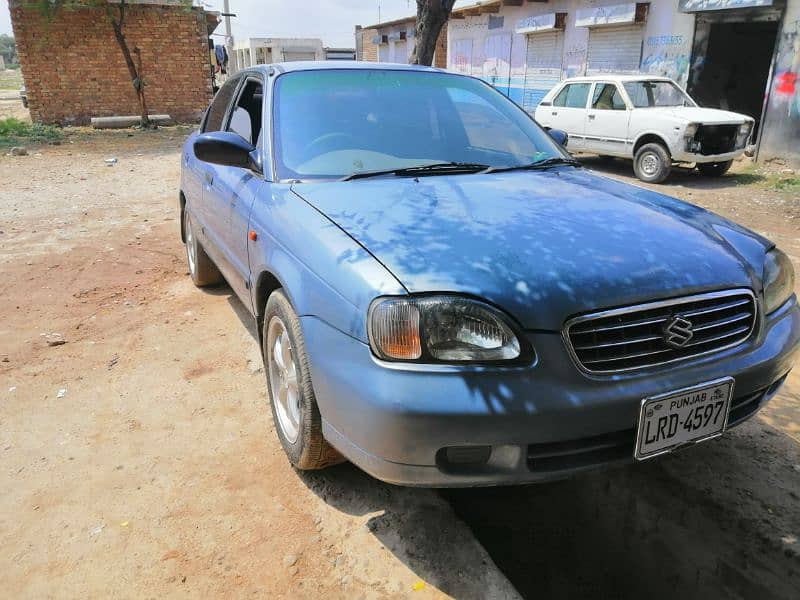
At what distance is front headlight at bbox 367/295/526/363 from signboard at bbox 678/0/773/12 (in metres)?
12.2

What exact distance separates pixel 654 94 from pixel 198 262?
8.97 m

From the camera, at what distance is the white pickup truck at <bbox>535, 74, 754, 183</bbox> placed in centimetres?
994

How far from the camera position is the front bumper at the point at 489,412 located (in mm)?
1863

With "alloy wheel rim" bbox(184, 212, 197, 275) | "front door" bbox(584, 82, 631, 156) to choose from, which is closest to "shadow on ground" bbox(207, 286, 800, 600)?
"alloy wheel rim" bbox(184, 212, 197, 275)

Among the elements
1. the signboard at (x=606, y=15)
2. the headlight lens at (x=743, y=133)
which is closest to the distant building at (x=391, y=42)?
the signboard at (x=606, y=15)

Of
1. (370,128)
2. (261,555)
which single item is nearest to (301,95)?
(370,128)

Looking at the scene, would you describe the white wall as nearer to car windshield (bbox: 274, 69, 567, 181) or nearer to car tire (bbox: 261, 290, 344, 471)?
car windshield (bbox: 274, 69, 567, 181)

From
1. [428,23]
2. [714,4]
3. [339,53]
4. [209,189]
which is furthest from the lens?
[339,53]

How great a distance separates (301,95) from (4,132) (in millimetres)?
16036

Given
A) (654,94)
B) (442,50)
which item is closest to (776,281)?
(654,94)

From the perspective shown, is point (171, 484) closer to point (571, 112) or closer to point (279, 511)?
point (279, 511)

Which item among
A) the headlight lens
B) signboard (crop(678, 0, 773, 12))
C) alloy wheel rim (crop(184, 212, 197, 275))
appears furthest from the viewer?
signboard (crop(678, 0, 773, 12))

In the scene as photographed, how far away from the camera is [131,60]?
56.6 ft

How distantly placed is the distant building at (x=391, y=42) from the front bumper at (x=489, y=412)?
24.9m
